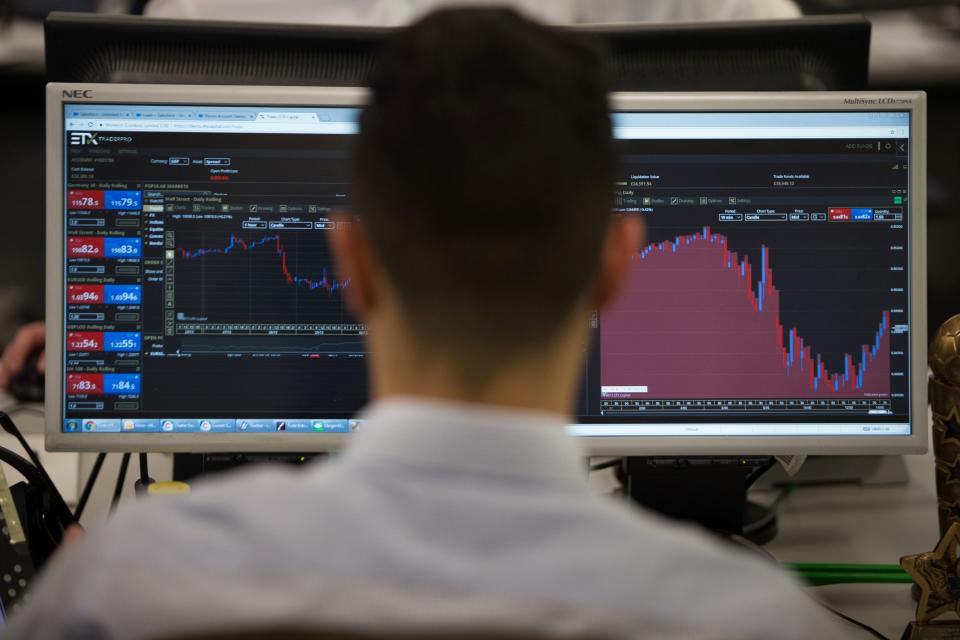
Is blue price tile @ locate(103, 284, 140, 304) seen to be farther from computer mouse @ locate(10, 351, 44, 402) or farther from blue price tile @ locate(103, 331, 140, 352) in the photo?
computer mouse @ locate(10, 351, 44, 402)

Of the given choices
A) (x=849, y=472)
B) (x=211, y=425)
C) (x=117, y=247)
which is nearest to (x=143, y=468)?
(x=211, y=425)

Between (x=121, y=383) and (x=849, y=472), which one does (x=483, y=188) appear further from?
(x=849, y=472)

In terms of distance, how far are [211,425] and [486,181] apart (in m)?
0.66

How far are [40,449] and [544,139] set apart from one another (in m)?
1.09

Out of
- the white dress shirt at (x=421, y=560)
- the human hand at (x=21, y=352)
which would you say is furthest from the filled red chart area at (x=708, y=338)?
the human hand at (x=21, y=352)

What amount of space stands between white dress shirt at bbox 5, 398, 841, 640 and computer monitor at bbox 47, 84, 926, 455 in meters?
0.57

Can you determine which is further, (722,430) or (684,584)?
(722,430)

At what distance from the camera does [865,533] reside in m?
1.25

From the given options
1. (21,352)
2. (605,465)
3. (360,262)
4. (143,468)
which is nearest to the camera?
(360,262)

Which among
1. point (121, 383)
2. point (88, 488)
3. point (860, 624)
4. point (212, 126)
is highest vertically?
point (212, 126)

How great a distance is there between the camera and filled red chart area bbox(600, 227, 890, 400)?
1106 mm

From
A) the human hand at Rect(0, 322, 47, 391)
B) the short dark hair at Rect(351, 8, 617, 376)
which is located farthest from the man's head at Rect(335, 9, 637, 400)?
the human hand at Rect(0, 322, 47, 391)

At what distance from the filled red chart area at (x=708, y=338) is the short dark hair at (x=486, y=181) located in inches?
21.5

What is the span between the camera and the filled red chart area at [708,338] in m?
1.11
